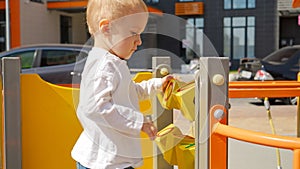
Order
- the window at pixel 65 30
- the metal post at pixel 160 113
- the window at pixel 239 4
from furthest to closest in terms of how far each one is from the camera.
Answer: the window at pixel 65 30 → the window at pixel 239 4 → the metal post at pixel 160 113

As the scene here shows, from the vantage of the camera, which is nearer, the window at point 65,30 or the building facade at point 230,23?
the building facade at point 230,23

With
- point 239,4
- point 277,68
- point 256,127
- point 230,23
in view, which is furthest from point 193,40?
point 239,4

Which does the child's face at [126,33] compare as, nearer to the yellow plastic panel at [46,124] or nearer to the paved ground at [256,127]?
the yellow plastic panel at [46,124]

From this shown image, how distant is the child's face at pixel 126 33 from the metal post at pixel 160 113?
956mm

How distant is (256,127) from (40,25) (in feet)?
59.0

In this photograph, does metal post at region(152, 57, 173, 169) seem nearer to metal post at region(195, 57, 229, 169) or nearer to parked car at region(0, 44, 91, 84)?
metal post at region(195, 57, 229, 169)

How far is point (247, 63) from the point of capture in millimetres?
9750

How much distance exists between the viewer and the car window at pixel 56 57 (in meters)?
6.82

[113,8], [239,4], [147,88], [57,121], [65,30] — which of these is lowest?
[57,121]

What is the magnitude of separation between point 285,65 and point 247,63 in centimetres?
92

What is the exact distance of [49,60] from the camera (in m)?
6.84

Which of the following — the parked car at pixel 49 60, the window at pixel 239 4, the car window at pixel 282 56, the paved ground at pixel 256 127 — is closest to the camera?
the paved ground at pixel 256 127

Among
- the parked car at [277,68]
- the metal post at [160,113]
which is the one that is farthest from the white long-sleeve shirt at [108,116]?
the parked car at [277,68]

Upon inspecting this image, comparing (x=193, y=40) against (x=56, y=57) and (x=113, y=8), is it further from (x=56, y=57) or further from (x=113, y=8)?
(x=56, y=57)
